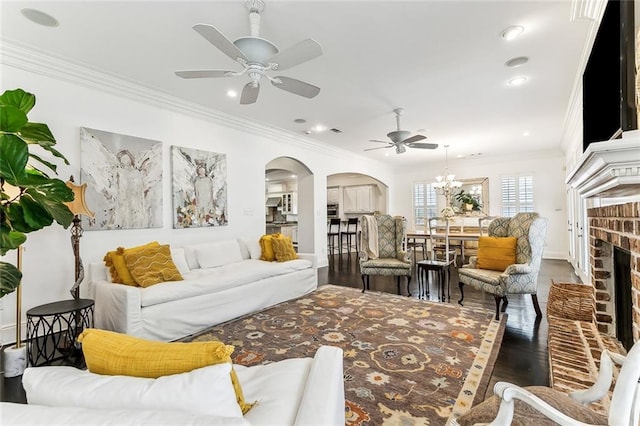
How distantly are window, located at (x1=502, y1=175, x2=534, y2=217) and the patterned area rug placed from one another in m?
5.72

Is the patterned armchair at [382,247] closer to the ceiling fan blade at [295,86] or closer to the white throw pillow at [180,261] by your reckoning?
the white throw pillow at [180,261]

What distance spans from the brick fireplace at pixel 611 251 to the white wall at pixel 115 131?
14.3 feet

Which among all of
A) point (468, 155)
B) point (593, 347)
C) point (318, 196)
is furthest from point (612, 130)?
point (468, 155)

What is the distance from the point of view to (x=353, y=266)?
6.84 metres

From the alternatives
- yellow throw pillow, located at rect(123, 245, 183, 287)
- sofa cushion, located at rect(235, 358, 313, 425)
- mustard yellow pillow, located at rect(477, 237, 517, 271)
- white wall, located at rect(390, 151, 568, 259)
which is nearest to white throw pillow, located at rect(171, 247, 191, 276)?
yellow throw pillow, located at rect(123, 245, 183, 287)

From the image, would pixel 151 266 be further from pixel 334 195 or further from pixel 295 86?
pixel 334 195

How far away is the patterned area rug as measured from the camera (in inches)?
75.7

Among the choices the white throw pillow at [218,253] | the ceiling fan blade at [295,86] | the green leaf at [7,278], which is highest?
the ceiling fan blade at [295,86]

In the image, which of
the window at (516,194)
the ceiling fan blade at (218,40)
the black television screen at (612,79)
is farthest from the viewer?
the window at (516,194)

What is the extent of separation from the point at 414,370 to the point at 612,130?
1.98 meters

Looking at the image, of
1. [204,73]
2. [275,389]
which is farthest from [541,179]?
[275,389]

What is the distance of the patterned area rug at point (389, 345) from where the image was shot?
192 cm

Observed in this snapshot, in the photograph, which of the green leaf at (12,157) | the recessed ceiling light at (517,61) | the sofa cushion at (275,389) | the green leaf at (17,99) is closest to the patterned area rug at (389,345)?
the sofa cushion at (275,389)

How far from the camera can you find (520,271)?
331 centimetres
